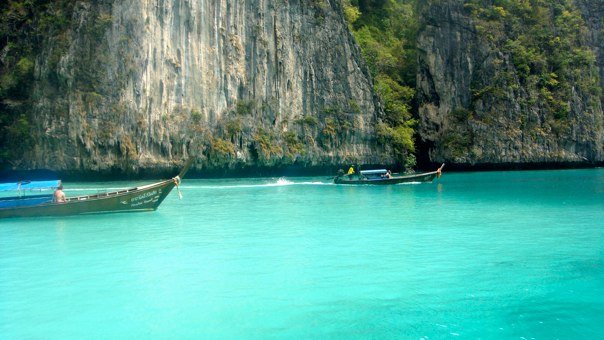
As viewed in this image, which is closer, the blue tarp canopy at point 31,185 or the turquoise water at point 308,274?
the turquoise water at point 308,274

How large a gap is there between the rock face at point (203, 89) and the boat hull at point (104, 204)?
14.9 meters

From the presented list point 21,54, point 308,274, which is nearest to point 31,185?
point 308,274

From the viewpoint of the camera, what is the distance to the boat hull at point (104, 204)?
19.6 meters

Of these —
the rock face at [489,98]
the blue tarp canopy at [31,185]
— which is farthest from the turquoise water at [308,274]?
the rock face at [489,98]

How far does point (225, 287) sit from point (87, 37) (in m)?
30.3

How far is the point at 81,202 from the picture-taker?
776 inches

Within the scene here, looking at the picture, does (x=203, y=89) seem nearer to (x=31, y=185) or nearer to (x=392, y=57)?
(x=392, y=57)

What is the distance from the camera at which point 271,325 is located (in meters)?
8.40

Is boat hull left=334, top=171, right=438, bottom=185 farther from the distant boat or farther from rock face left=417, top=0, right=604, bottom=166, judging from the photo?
rock face left=417, top=0, right=604, bottom=166

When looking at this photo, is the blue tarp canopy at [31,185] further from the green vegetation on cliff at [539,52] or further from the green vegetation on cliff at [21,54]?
the green vegetation on cliff at [539,52]

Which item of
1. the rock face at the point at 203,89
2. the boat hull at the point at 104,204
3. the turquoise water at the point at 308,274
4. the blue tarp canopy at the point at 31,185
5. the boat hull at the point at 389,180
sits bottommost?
the turquoise water at the point at 308,274

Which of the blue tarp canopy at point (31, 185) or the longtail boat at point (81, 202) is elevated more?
the blue tarp canopy at point (31, 185)

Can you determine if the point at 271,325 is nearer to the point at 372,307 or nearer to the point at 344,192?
the point at 372,307

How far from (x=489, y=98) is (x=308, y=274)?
3874 cm
